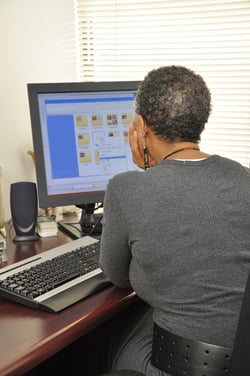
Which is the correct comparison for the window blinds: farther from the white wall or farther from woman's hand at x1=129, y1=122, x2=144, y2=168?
woman's hand at x1=129, y1=122, x2=144, y2=168

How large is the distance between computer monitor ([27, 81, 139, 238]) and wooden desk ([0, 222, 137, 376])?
0.48 m

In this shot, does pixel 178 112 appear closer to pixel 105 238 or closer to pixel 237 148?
pixel 105 238

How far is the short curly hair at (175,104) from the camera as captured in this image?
107 cm

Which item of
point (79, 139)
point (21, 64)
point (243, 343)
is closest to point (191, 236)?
point (243, 343)

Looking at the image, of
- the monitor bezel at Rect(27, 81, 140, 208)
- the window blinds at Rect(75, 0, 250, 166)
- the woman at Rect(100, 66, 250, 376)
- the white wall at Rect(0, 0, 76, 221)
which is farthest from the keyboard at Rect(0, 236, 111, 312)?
the window blinds at Rect(75, 0, 250, 166)

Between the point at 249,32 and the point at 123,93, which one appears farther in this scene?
the point at 249,32

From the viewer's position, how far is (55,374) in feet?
5.70

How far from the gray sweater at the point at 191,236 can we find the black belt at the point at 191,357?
19 mm

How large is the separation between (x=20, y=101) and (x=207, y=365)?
4.01 feet

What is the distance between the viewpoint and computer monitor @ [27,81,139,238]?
154cm

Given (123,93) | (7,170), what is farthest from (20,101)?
(123,93)

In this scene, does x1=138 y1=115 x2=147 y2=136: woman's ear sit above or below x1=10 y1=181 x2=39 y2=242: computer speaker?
above

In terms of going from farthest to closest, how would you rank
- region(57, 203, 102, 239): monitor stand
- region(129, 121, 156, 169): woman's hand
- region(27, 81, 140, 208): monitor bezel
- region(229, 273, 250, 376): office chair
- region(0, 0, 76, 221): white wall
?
region(0, 0, 76, 221): white wall, region(57, 203, 102, 239): monitor stand, region(27, 81, 140, 208): monitor bezel, region(129, 121, 156, 169): woman's hand, region(229, 273, 250, 376): office chair

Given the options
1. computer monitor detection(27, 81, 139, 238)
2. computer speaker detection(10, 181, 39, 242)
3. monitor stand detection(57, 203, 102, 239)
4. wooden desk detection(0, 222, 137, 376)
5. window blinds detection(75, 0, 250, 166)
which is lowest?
wooden desk detection(0, 222, 137, 376)
